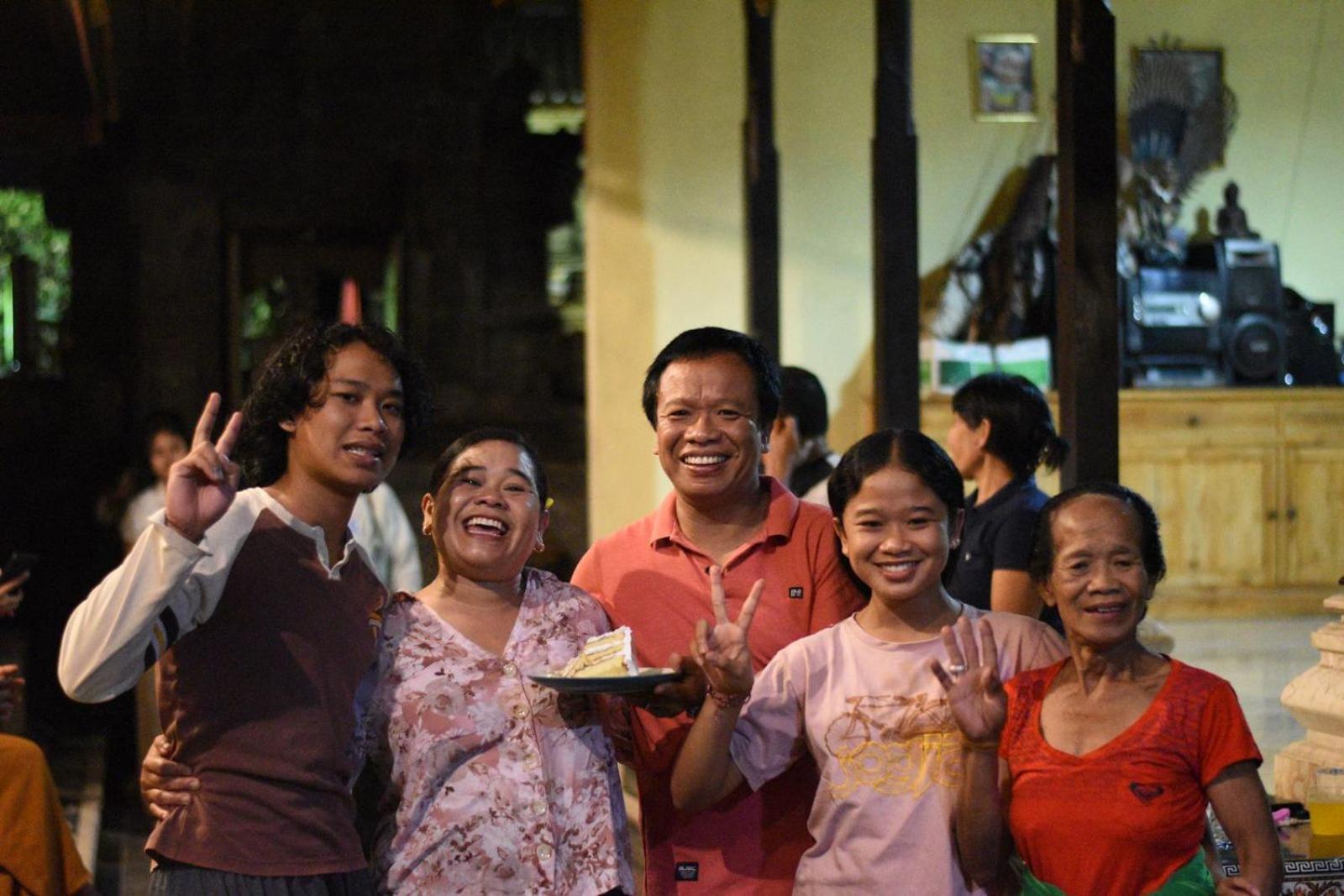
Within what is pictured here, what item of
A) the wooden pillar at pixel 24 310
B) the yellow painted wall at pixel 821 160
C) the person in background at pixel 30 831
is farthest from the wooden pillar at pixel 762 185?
the person in background at pixel 30 831

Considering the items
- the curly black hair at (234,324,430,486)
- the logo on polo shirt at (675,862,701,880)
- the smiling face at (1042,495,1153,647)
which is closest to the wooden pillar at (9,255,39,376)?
the curly black hair at (234,324,430,486)

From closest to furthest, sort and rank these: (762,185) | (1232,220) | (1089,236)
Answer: (1089,236), (762,185), (1232,220)

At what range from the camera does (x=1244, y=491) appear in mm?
8969

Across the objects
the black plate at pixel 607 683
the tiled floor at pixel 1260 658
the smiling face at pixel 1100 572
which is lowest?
the tiled floor at pixel 1260 658

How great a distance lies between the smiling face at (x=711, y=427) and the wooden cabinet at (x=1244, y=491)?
6724mm

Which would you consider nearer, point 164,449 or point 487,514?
point 487,514

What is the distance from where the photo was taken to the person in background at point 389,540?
5434mm

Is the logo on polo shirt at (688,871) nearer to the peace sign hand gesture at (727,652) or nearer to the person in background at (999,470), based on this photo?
the peace sign hand gesture at (727,652)

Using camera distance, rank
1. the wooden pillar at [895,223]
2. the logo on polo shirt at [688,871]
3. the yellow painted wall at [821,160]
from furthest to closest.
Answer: the yellow painted wall at [821,160]
the wooden pillar at [895,223]
the logo on polo shirt at [688,871]

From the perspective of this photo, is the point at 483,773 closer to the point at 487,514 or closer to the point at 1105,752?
the point at 487,514

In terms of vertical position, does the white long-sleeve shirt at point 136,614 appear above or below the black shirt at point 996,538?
above

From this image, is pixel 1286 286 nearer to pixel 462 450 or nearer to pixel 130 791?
pixel 130 791

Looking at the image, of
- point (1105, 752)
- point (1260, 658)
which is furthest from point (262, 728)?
point (1260, 658)

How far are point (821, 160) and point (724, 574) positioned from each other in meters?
7.16
